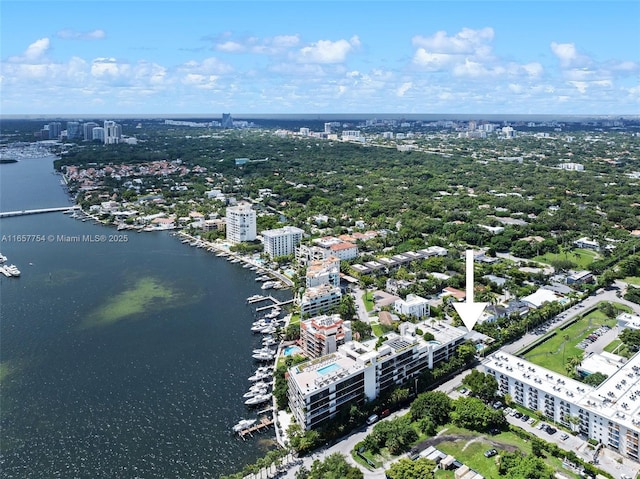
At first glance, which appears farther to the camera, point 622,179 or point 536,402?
point 622,179

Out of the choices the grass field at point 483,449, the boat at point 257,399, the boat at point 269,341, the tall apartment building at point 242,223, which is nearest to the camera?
the grass field at point 483,449

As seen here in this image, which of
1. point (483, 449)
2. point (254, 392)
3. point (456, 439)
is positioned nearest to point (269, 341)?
point (254, 392)

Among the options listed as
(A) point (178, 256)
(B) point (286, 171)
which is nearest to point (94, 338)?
(A) point (178, 256)

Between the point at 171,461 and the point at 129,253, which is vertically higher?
the point at 129,253

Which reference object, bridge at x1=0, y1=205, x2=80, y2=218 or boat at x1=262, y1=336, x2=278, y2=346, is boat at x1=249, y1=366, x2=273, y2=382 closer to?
boat at x1=262, y1=336, x2=278, y2=346

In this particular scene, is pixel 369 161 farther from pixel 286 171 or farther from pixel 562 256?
pixel 562 256

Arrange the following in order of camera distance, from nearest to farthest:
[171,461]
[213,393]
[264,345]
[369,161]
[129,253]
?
[171,461], [213,393], [264,345], [129,253], [369,161]

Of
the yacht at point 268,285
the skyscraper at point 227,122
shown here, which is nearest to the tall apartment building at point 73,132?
the skyscraper at point 227,122

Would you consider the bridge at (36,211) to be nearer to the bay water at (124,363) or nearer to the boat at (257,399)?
the bay water at (124,363)
